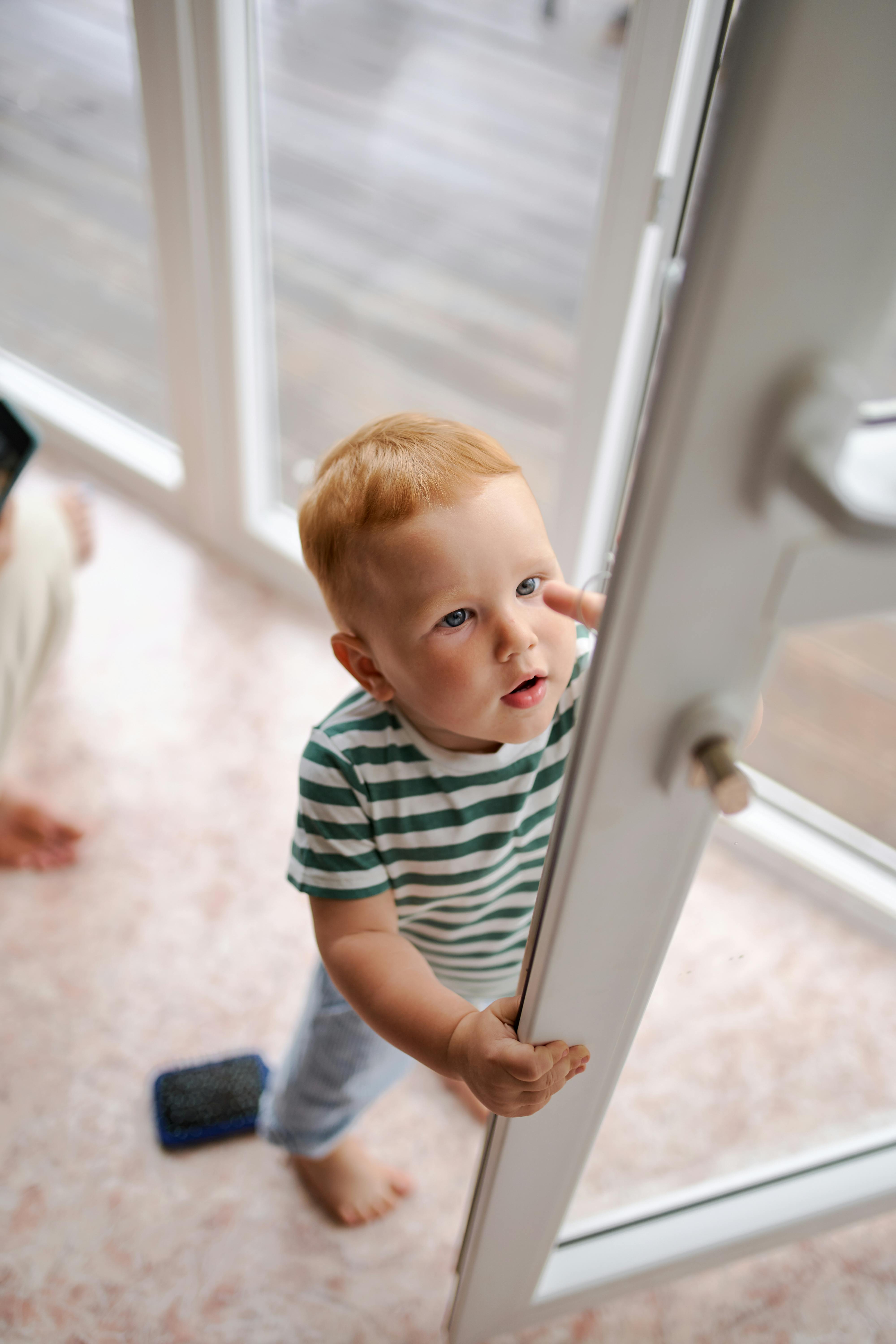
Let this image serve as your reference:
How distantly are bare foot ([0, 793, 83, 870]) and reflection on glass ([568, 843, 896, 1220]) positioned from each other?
2.35 ft

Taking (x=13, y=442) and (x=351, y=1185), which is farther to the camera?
(x=13, y=442)

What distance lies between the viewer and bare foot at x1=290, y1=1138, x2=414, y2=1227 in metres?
1.00

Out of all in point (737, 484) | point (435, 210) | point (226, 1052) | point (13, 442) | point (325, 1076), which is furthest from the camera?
point (435, 210)

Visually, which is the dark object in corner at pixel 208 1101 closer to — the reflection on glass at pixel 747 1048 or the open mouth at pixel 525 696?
the reflection on glass at pixel 747 1048

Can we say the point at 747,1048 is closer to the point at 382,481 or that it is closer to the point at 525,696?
the point at 525,696

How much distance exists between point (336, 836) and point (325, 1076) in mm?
338

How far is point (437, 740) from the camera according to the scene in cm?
65

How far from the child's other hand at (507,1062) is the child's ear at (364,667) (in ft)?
0.63

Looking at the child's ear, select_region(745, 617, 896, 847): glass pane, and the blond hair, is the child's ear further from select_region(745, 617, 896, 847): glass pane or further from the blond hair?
select_region(745, 617, 896, 847): glass pane

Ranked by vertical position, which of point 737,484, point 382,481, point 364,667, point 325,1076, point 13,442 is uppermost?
point 737,484

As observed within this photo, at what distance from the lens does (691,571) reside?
0.33 meters

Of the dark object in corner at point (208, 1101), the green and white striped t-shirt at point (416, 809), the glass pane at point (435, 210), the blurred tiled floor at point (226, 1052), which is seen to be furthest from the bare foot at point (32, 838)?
the green and white striped t-shirt at point (416, 809)

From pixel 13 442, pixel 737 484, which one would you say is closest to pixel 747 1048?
pixel 737 484

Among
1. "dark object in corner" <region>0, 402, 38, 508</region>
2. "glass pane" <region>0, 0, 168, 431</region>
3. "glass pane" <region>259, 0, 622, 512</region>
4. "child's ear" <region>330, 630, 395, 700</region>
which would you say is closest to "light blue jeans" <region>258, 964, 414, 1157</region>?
"child's ear" <region>330, 630, 395, 700</region>
